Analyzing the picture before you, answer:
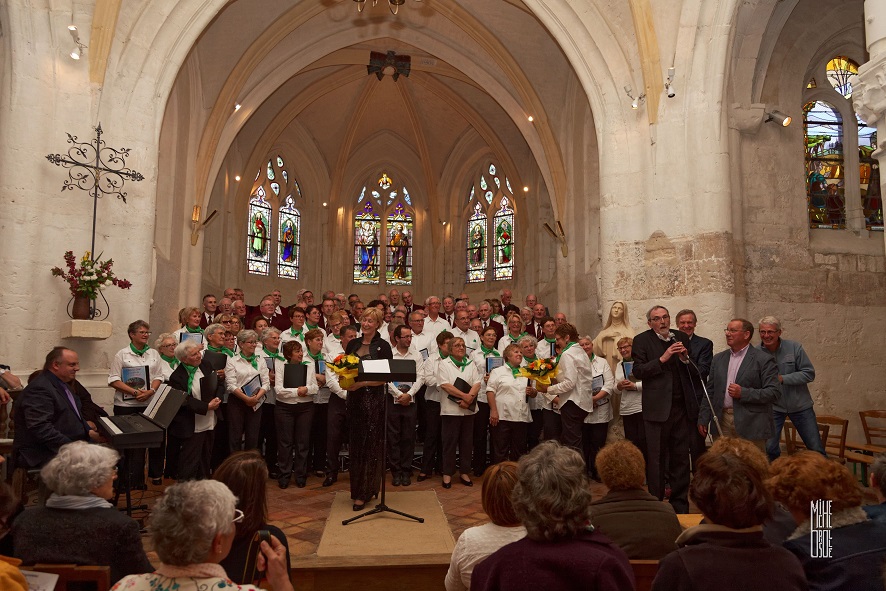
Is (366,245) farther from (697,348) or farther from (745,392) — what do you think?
(745,392)

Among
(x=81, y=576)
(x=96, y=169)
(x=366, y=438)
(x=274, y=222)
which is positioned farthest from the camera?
(x=274, y=222)

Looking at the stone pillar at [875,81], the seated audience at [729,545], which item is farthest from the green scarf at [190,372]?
the stone pillar at [875,81]

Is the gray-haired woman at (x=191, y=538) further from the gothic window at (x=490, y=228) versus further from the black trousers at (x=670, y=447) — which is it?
the gothic window at (x=490, y=228)

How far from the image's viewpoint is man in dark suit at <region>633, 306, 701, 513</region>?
5895 mm

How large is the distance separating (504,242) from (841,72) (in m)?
10.3

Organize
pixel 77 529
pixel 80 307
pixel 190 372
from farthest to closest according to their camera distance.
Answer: pixel 80 307 → pixel 190 372 → pixel 77 529

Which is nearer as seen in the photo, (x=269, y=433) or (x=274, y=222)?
(x=269, y=433)

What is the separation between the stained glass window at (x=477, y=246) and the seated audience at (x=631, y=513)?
1762cm

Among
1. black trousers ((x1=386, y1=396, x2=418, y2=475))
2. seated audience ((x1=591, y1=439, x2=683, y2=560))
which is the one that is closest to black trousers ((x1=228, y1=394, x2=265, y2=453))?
black trousers ((x1=386, y1=396, x2=418, y2=475))

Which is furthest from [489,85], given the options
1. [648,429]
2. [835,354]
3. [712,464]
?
[712,464]

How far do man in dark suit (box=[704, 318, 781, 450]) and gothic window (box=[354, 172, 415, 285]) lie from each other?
16.1m

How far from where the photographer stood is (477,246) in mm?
21078

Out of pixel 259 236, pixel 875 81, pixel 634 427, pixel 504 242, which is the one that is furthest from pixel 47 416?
pixel 504 242

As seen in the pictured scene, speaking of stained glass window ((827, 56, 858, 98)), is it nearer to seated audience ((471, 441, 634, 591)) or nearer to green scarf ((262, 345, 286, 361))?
green scarf ((262, 345, 286, 361))
